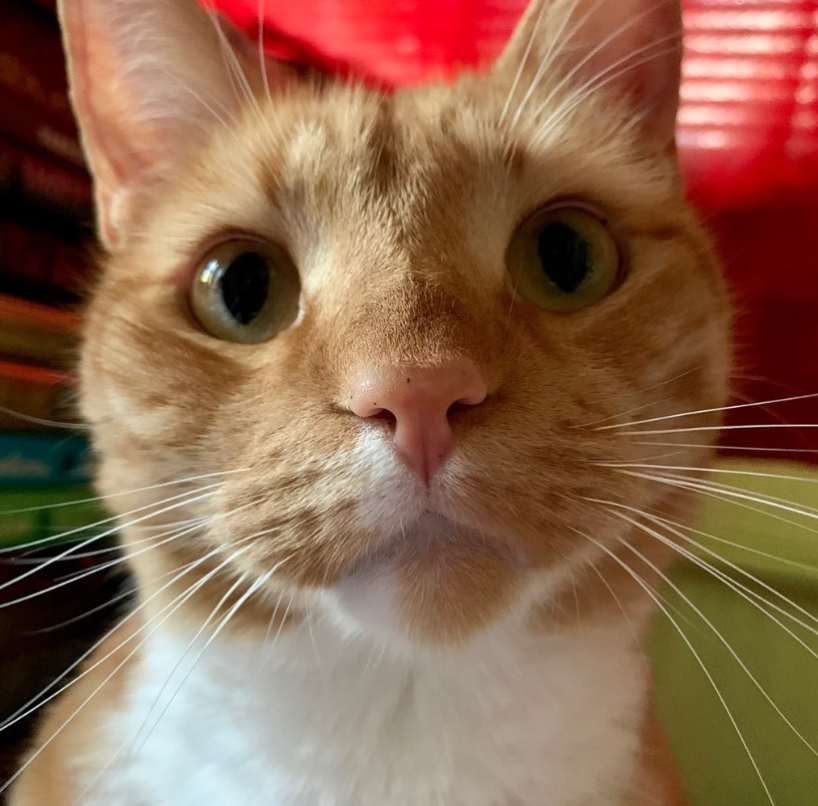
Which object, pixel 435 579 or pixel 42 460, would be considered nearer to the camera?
pixel 435 579

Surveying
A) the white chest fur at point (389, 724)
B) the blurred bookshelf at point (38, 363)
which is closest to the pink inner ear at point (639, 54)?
the white chest fur at point (389, 724)

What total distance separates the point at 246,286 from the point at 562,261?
0.34m

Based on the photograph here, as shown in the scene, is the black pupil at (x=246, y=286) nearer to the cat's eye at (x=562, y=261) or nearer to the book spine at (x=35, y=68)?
the cat's eye at (x=562, y=261)

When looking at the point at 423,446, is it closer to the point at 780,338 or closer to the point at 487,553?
the point at 487,553

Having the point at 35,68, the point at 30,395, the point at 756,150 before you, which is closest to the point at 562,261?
the point at 756,150

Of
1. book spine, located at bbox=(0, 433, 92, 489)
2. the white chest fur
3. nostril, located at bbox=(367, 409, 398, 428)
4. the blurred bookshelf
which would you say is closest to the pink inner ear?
nostril, located at bbox=(367, 409, 398, 428)

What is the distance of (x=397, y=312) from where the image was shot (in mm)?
691

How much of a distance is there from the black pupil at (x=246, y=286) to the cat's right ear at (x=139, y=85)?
22cm

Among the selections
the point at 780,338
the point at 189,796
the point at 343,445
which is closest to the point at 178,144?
the point at 343,445

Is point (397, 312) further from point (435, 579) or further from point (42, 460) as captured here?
point (42, 460)

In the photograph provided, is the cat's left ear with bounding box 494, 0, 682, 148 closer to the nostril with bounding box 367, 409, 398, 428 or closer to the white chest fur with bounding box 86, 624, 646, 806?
the nostril with bounding box 367, 409, 398, 428

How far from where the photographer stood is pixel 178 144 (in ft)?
3.28

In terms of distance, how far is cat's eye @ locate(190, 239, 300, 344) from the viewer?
0.84 meters

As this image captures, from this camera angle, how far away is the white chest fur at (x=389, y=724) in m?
0.83
